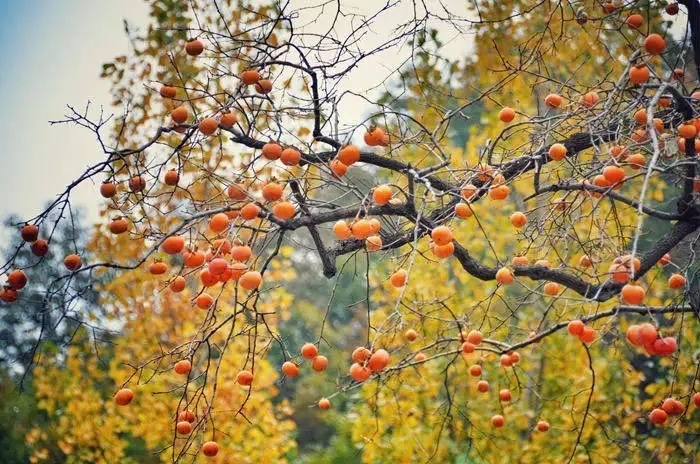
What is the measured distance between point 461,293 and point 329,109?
11.4ft

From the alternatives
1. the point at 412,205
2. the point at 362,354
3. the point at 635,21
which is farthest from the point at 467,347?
the point at 635,21

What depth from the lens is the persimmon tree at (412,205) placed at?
2088mm

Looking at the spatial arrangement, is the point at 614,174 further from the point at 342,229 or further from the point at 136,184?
the point at 136,184

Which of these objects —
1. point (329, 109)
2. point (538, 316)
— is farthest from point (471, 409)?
point (329, 109)

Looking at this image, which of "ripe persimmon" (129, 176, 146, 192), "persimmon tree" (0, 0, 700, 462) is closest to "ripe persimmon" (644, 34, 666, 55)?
"persimmon tree" (0, 0, 700, 462)

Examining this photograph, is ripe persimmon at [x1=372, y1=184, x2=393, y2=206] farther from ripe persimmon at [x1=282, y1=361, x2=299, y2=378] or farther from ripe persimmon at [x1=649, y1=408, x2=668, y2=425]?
ripe persimmon at [x1=649, y1=408, x2=668, y2=425]

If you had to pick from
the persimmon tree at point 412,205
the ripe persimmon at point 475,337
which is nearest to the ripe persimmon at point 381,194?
the persimmon tree at point 412,205

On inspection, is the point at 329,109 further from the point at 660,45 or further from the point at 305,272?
the point at 305,272

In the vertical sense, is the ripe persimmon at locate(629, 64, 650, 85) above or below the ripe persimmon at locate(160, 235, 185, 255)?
above

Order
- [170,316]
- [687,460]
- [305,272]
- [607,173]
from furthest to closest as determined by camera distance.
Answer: [305,272] < [170,316] < [687,460] < [607,173]

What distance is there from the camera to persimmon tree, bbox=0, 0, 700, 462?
2.09 metres

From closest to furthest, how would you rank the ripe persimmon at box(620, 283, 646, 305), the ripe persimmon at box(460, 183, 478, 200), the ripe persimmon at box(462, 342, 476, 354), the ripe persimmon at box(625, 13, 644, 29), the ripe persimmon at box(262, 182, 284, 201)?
the ripe persimmon at box(620, 283, 646, 305), the ripe persimmon at box(262, 182, 284, 201), the ripe persimmon at box(460, 183, 478, 200), the ripe persimmon at box(625, 13, 644, 29), the ripe persimmon at box(462, 342, 476, 354)

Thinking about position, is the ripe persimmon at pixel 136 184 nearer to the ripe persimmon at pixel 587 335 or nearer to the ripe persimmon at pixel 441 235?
the ripe persimmon at pixel 441 235

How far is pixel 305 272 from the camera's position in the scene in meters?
20.0
